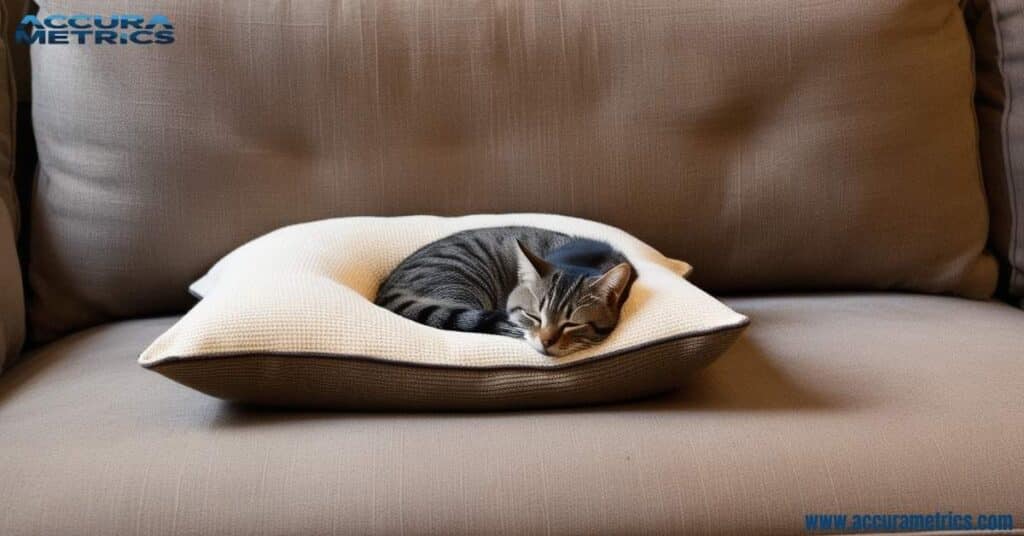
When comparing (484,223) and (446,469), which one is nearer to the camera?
(446,469)

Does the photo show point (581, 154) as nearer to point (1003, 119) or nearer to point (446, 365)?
point (446, 365)

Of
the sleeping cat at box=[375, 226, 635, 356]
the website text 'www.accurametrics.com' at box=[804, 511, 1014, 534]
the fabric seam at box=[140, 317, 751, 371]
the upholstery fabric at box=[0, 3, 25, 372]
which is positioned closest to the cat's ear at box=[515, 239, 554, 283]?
the sleeping cat at box=[375, 226, 635, 356]

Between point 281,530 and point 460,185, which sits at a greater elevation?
point 460,185

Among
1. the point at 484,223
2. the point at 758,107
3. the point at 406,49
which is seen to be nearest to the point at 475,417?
the point at 484,223

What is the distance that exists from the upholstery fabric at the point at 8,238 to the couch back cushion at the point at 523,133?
5 cm

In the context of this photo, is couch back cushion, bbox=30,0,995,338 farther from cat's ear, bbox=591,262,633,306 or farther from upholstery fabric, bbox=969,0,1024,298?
cat's ear, bbox=591,262,633,306

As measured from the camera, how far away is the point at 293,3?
1.57m

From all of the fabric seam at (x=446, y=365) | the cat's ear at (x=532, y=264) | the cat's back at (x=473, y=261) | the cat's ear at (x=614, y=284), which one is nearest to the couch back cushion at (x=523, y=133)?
the cat's back at (x=473, y=261)

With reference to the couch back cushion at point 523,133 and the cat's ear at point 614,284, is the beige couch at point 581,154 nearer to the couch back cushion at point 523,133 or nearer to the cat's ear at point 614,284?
the couch back cushion at point 523,133

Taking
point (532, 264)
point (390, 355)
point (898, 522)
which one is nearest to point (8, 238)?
point (390, 355)

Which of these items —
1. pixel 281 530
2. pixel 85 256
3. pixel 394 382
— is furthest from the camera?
pixel 85 256

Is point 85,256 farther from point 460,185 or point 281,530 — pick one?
point 281,530

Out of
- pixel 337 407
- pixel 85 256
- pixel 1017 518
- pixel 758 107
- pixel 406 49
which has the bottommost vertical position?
pixel 1017 518

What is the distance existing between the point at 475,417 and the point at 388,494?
17cm
